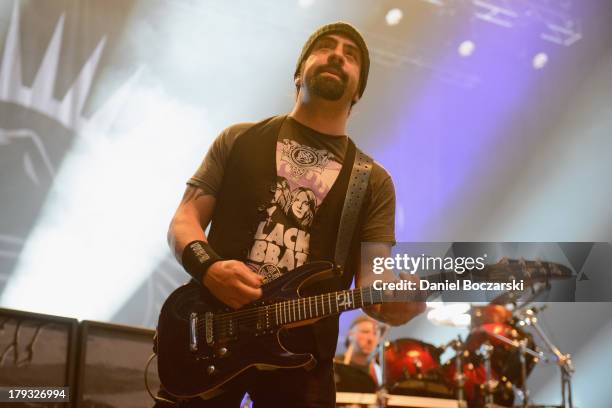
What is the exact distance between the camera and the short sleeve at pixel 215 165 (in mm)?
2627

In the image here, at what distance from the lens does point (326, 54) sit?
9.23 feet

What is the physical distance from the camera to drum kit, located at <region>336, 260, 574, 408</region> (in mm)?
6047

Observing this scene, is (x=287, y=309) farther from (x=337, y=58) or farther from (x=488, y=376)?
(x=488, y=376)

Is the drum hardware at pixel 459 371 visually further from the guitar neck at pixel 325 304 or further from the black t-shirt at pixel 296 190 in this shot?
the guitar neck at pixel 325 304

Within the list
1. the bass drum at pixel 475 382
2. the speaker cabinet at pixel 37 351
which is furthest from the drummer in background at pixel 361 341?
the speaker cabinet at pixel 37 351

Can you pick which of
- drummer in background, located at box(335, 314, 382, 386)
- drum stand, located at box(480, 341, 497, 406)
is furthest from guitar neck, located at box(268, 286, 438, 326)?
drummer in background, located at box(335, 314, 382, 386)

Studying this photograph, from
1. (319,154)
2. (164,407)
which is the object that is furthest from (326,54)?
(164,407)

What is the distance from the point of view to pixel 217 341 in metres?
2.37

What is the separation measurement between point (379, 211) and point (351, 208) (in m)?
0.14

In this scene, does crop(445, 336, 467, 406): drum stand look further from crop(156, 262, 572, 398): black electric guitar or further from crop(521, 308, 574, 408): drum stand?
crop(156, 262, 572, 398): black electric guitar

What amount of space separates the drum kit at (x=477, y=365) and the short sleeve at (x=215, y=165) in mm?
3504

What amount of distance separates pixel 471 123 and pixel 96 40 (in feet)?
13.2

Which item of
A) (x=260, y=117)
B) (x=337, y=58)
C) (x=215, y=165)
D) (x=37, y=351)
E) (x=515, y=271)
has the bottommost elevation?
(x=37, y=351)

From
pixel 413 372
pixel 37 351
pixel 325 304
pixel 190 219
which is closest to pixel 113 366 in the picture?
pixel 37 351
